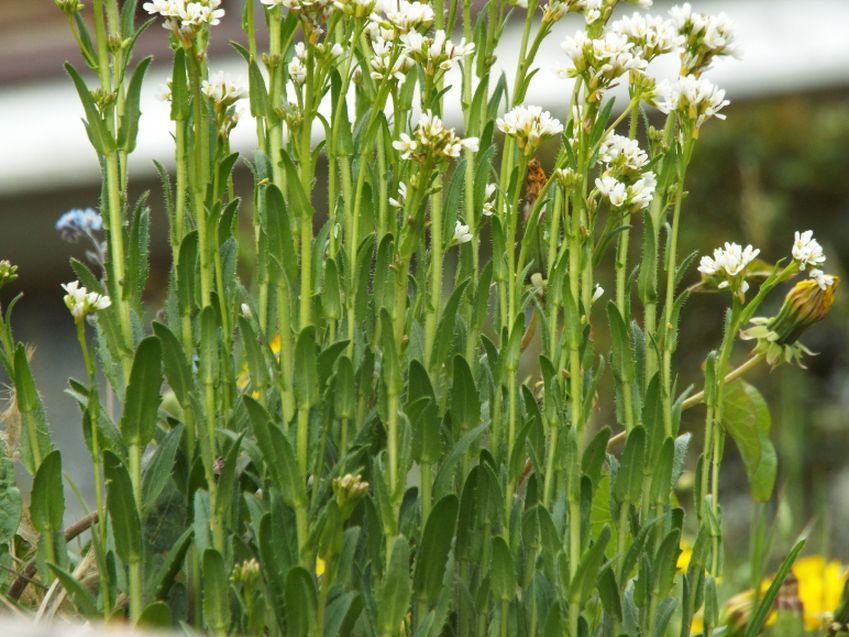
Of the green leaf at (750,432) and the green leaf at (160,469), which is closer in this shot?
the green leaf at (160,469)

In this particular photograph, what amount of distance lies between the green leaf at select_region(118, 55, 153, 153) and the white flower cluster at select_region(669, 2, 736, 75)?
0.43 meters

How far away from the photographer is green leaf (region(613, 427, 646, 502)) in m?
0.89

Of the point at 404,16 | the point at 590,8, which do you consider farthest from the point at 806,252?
the point at 404,16

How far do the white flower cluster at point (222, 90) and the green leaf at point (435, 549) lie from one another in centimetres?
37

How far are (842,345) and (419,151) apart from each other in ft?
12.4

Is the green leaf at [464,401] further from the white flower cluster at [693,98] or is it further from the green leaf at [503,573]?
the white flower cluster at [693,98]

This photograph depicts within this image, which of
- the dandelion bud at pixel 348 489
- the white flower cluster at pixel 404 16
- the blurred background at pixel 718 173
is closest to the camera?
the dandelion bud at pixel 348 489

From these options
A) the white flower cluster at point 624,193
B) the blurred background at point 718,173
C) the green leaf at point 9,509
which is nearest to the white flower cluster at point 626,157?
the white flower cluster at point 624,193

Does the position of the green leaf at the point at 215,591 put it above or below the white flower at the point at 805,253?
below

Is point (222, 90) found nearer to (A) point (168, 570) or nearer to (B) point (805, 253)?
(A) point (168, 570)

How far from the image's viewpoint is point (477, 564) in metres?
0.93

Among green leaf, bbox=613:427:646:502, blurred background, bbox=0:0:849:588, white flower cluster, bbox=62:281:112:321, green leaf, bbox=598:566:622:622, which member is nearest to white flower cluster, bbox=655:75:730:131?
green leaf, bbox=613:427:646:502

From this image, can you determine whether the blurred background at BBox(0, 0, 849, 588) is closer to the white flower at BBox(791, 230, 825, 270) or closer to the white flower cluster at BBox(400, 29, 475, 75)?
the white flower at BBox(791, 230, 825, 270)

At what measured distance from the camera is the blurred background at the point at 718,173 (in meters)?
3.94
